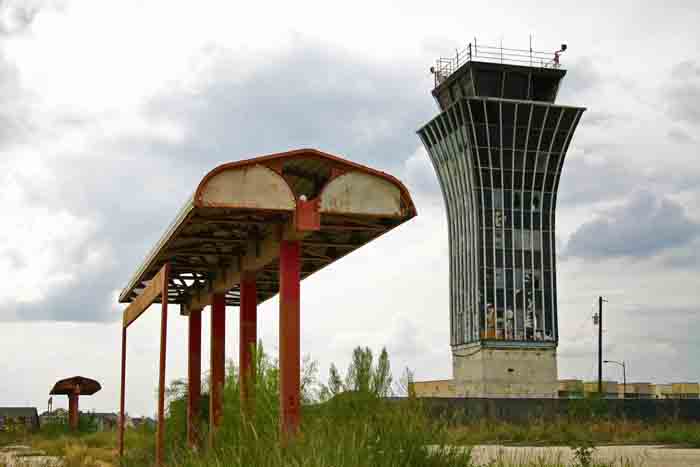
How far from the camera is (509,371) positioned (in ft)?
200

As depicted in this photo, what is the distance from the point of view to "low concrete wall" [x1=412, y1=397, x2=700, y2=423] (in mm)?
34875

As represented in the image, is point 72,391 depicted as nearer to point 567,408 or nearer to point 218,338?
point 218,338

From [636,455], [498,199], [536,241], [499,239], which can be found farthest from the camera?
[536,241]

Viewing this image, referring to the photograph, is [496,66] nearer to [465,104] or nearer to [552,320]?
[465,104]

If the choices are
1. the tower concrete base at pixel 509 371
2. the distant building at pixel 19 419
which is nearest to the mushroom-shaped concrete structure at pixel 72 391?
the distant building at pixel 19 419

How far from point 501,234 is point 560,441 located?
3743 cm

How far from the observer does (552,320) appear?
63781 millimetres

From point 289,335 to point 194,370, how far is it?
291 inches

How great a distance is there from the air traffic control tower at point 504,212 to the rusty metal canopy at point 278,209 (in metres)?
46.8

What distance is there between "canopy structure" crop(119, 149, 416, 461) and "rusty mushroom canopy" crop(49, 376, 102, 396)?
2128cm

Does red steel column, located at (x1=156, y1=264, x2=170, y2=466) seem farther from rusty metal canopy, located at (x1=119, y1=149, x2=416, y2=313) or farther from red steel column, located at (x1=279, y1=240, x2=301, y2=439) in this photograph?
red steel column, located at (x1=279, y1=240, x2=301, y2=439)

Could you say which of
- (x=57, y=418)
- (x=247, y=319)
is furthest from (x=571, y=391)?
(x=247, y=319)

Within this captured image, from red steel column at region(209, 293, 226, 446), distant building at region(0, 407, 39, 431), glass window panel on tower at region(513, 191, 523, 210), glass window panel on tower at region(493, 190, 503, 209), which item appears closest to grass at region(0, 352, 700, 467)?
red steel column at region(209, 293, 226, 446)

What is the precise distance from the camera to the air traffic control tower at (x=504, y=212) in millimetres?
60844
